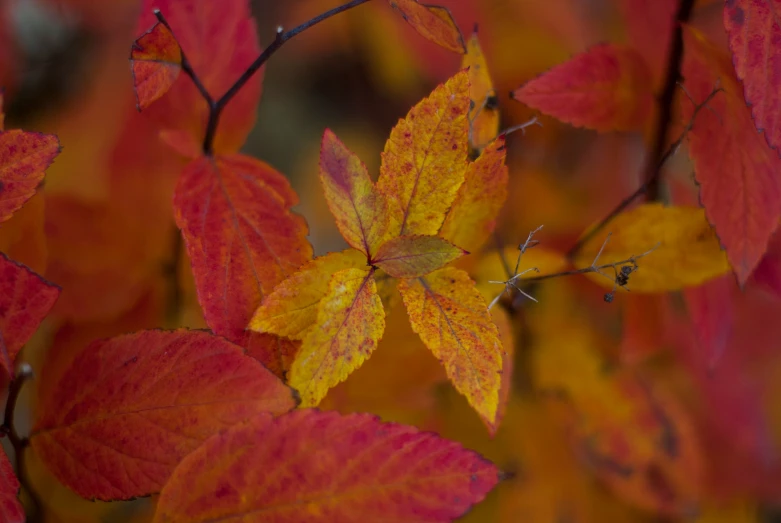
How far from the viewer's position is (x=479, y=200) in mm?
515

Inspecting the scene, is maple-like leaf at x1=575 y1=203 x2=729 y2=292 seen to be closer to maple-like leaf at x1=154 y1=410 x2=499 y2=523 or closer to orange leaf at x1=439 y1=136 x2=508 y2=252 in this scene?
orange leaf at x1=439 y1=136 x2=508 y2=252

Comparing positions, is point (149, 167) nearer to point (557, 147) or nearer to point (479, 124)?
point (479, 124)

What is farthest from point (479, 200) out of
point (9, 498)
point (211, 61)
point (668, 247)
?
point (9, 498)

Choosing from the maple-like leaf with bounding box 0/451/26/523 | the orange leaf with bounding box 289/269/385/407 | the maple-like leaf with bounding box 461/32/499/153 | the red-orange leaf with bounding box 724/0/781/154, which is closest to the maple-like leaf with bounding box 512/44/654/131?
the maple-like leaf with bounding box 461/32/499/153

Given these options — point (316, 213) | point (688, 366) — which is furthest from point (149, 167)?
point (688, 366)

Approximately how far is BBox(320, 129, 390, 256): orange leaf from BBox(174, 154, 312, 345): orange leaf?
7 cm

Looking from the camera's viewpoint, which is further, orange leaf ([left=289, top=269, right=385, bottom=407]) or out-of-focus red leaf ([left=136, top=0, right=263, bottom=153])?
out-of-focus red leaf ([left=136, top=0, right=263, bottom=153])

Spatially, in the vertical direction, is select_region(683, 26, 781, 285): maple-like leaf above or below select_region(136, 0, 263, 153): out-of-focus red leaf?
below

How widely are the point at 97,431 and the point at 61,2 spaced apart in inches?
40.5

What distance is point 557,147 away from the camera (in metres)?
1.18

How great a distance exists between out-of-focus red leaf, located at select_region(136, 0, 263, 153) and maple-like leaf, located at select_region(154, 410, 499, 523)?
0.30 meters

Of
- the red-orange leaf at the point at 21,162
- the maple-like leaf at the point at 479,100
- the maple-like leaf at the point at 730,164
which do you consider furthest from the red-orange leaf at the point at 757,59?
the red-orange leaf at the point at 21,162

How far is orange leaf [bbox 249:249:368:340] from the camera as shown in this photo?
0.43 m

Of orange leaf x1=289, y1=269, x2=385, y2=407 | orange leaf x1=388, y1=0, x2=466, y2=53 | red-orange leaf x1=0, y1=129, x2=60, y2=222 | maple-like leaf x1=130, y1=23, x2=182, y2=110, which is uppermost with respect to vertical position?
maple-like leaf x1=130, y1=23, x2=182, y2=110
